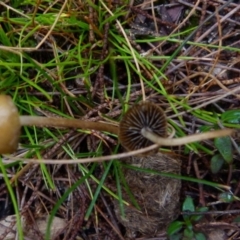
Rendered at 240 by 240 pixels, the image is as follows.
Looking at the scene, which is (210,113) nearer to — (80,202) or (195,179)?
(195,179)

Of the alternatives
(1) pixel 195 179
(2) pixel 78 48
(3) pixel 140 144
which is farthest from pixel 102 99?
(1) pixel 195 179

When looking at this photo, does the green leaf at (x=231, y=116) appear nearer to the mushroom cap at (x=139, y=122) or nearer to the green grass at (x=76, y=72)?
the green grass at (x=76, y=72)

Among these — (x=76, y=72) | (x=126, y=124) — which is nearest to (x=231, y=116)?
(x=126, y=124)

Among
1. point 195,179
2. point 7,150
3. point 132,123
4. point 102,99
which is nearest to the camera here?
point 7,150

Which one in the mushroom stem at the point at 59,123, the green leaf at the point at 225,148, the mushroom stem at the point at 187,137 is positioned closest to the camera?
the mushroom stem at the point at 187,137

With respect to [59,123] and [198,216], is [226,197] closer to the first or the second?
[198,216]

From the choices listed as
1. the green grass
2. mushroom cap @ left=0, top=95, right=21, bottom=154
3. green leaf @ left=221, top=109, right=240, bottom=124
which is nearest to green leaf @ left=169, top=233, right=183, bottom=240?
the green grass

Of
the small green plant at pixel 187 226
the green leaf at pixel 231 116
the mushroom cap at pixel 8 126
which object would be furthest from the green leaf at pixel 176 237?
the mushroom cap at pixel 8 126
